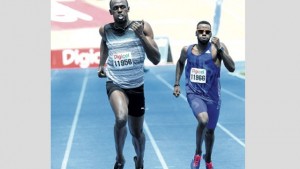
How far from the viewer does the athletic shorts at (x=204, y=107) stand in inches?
341

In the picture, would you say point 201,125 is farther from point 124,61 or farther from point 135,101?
point 124,61

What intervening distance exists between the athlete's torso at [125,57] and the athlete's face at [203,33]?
0.82 metres

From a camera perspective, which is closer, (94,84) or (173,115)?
(173,115)

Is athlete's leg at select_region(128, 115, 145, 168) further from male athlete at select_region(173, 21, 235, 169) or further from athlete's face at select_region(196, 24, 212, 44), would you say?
athlete's face at select_region(196, 24, 212, 44)

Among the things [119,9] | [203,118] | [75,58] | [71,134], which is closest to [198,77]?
[203,118]

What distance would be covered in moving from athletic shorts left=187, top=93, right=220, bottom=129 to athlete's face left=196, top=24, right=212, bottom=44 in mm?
628

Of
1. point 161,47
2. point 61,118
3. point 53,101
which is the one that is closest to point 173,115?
point 61,118

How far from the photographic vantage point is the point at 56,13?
81.6 ft

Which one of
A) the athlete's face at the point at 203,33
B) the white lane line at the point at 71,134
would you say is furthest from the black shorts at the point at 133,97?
the white lane line at the point at 71,134

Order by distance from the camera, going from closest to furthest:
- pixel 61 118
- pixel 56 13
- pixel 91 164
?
pixel 91 164
pixel 61 118
pixel 56 13

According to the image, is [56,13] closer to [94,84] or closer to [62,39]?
[62,39]

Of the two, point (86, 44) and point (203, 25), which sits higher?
point (203, 25)

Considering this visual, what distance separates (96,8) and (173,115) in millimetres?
11404

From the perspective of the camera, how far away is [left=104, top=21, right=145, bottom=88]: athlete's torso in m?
7.98
